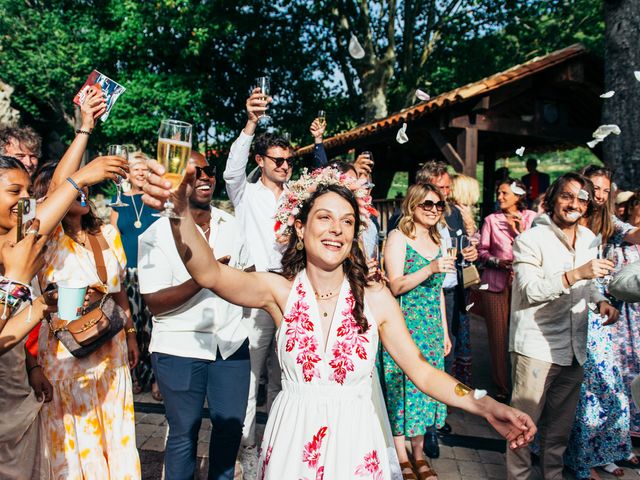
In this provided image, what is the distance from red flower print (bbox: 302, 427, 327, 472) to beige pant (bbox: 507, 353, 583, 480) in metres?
1.76

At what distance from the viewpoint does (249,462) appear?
3420 millimetres

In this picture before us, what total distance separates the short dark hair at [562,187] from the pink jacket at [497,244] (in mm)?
1881

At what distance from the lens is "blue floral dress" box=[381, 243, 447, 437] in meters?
3.58

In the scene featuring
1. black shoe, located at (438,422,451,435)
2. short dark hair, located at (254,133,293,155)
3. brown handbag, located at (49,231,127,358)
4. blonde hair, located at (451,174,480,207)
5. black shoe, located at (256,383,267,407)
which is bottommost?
black shoe, located at (438,422,451,435)

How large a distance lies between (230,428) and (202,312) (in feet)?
2.40

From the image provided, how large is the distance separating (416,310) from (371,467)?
1.77m

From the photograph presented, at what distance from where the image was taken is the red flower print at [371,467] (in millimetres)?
2039

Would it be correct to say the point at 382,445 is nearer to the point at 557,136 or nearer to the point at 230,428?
the point at 230,428

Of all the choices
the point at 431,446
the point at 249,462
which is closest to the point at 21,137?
the point at 249,462

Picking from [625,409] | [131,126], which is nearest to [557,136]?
[625,409]

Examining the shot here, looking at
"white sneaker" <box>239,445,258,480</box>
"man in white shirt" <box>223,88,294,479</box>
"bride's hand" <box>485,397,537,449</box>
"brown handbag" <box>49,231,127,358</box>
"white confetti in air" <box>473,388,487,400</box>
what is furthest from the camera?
"man in white shirt" <box>223,88,294,479</box>

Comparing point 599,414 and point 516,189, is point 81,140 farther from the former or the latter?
point 516,189

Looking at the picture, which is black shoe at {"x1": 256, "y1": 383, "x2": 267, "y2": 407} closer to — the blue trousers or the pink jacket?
the blue trousers

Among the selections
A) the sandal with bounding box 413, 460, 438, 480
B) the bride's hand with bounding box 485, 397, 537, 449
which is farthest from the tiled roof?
the bride's hand with bounding box 485, 397, 537, 449
